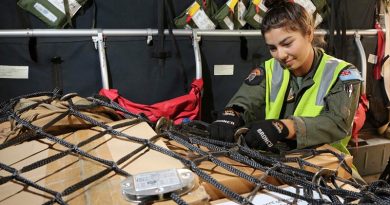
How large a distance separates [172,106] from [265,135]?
1060 mm

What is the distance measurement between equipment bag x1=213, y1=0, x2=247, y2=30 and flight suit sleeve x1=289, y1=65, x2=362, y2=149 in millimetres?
1168

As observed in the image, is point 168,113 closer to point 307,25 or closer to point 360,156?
point 307,25

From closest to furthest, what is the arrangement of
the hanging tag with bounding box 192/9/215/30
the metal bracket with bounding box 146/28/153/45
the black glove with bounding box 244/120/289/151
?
1. the black glove with bounding box 244/120/289/151
2. the metal bracket with bounding box 146/28/153/45
3. the hanging tag with bounding box 192/9/215/30

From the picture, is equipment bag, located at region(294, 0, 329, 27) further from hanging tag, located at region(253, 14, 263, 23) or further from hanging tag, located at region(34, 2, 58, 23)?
hanging tag, located at region(34, 2, 58, 23)

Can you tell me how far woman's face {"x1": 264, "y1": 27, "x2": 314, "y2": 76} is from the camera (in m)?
1.35

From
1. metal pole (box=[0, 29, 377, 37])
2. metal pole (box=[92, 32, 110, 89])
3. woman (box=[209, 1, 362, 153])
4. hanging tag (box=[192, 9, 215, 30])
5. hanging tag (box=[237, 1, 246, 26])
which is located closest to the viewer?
woman (box=[209, 1, 362, 153])

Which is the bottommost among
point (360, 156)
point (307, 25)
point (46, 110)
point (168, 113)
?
point (360, 156)

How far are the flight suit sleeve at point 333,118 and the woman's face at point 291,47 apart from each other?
0.17m

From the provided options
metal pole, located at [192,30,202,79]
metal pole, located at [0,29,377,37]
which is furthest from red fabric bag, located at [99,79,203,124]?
metal pole, located at [0,29,377,37]

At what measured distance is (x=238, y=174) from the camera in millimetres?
765

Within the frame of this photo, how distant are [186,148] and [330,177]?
41 cm

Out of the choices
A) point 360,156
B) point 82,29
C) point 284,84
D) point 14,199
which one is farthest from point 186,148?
point 360,156

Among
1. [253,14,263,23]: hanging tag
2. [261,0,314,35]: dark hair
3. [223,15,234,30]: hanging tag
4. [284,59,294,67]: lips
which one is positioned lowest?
[284,59,294,67]: lips

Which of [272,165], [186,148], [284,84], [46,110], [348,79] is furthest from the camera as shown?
[284,84]
